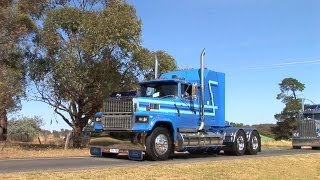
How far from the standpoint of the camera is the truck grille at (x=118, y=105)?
17.8 m

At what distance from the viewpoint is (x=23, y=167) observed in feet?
47.1

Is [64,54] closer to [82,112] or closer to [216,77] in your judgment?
[82,112]

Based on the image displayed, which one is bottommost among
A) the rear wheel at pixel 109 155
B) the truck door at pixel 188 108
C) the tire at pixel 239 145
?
the rear wheel at pixel 109 155

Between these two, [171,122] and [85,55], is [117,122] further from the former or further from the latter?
[85,55]

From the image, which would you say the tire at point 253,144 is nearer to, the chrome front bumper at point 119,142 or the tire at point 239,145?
the tire at point 239,145

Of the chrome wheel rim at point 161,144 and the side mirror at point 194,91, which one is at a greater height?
the side mirror at point 194,91

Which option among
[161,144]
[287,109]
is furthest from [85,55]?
[287,109]

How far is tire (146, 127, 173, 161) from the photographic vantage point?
17.5m

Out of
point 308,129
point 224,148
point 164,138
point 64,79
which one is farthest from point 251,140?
point 308,129

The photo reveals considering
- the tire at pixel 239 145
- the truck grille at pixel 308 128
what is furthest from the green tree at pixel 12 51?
the truck grille at pixel 308 128

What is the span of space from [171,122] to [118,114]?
1962 millimetres

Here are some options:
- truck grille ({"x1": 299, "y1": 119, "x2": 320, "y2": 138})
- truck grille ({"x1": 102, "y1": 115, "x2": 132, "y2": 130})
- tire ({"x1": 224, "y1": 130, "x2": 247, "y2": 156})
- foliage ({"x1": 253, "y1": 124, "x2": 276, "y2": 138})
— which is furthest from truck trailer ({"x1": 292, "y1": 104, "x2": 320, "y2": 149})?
foliage ({"x1": 253, "y1": 124, "x2": 276, "y2": 138})

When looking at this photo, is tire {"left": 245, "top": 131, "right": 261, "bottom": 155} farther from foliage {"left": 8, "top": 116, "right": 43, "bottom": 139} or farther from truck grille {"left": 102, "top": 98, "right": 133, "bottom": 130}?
foliage {"left": 8, "top": 116, "right": 43, "bottom": 139}

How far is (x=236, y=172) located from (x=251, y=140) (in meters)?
8.42
